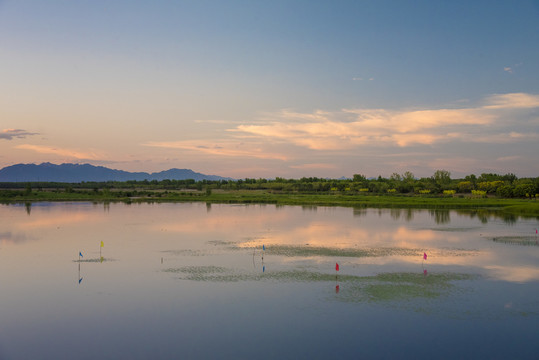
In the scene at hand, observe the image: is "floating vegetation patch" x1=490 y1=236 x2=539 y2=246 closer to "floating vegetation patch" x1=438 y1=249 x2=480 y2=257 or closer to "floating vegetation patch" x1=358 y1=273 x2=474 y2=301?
"floating vegetation patch" x1=438 y1=249 x2=480 y2=257

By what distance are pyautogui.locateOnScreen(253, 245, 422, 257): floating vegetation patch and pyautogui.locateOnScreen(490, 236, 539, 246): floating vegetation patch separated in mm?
10281

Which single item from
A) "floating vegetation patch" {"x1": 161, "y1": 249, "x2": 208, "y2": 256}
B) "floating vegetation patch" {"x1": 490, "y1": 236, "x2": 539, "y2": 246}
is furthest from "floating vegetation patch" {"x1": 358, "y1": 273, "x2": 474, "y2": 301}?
"floating vegetation patch" {"x1": 490, "y1": 236, "x2": 539, "y2": 246}

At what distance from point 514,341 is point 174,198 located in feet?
309

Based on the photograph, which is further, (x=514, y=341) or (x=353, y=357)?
(x=514, y=341)

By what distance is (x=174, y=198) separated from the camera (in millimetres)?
104562

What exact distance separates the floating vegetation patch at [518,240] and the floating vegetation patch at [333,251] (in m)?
10.3

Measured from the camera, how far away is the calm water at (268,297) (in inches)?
625

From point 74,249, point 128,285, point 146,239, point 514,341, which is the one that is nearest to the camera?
point 514,341

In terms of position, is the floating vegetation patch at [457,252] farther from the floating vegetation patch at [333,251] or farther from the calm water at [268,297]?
the floating vegetation patch at [333,251]

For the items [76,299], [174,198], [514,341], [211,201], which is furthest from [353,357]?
[174,198]

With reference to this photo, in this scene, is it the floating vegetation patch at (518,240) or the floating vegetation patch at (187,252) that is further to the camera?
the floating vegetation patch at (518,240)

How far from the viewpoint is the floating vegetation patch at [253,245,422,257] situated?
106 ft

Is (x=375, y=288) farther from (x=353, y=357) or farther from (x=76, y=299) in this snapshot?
(x=76, y=299)

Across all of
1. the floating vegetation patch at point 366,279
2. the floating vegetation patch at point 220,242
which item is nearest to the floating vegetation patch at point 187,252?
the floating vegetation patch at point 220,242
